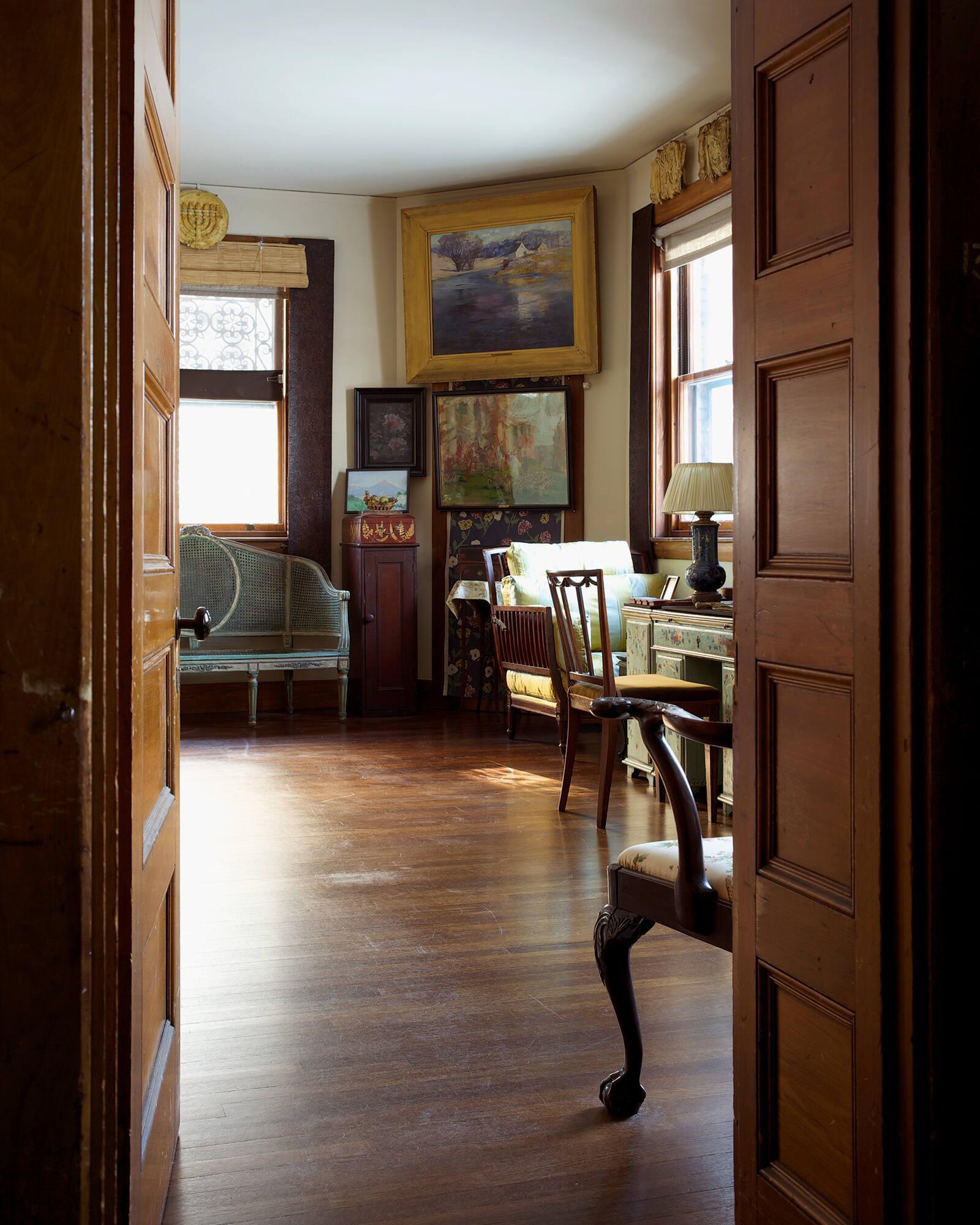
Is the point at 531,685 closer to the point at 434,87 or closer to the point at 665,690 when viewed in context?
the point at 665,690

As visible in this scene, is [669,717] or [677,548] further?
[677,548]

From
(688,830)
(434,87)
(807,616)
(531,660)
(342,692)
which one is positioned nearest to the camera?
(807,616)

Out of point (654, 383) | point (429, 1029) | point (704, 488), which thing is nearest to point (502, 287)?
point (654, 383)

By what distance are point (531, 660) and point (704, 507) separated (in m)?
1.27

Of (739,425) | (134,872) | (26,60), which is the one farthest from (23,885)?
(739,425)

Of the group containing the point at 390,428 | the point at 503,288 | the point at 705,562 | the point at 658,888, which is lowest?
the point at 658,888

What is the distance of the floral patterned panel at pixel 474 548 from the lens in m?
7.43

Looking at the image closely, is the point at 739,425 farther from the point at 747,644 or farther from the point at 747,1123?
the point at 747,1123

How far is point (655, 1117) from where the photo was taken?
212 cm

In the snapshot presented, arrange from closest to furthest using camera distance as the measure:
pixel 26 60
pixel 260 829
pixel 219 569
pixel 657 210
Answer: pixel 26 60 → pixel 260 829 → pixel 657 210 → pixel 219 569

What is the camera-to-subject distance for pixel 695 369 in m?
6.47

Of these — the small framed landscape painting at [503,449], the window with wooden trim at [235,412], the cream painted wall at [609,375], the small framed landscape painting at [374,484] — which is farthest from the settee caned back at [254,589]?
the cream painted wall at [609,375]

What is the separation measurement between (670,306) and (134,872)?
230 inches

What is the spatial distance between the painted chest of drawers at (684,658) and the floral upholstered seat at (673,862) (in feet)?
6.98
